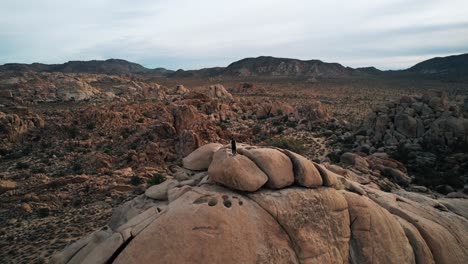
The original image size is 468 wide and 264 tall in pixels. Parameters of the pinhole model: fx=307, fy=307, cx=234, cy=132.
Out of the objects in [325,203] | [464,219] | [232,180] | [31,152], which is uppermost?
[232,180]

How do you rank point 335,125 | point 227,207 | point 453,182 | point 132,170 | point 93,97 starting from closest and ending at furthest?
point 227,207 < point 453,182 < point 132,170 < point 335,125 < point 93,97

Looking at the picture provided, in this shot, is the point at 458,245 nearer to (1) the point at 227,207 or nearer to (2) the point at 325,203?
(2) the point at 325,203

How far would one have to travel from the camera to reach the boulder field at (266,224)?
683cm

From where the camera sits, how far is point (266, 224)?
7.55 metres

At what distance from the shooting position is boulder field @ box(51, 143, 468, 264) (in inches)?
269

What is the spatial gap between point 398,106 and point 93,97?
50008 millimetres

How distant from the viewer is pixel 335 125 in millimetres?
32500

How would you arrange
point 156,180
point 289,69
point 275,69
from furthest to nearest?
point 275,69, point 289,69, point 156,180

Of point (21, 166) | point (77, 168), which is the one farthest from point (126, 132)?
point (21, 166)

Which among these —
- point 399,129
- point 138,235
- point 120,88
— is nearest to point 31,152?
point 138,235

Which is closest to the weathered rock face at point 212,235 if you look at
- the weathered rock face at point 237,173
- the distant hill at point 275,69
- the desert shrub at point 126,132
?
the weathered rock face at point 237,173

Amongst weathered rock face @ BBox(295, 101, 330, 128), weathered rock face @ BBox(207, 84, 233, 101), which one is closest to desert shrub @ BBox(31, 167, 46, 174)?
weathered rock face @ BBox(295, 101, 330, 128)

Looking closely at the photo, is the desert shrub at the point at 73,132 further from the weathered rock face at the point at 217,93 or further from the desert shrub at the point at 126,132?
the weathered rock face at the point at 217,93

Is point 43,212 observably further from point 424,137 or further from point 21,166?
point 424,137
